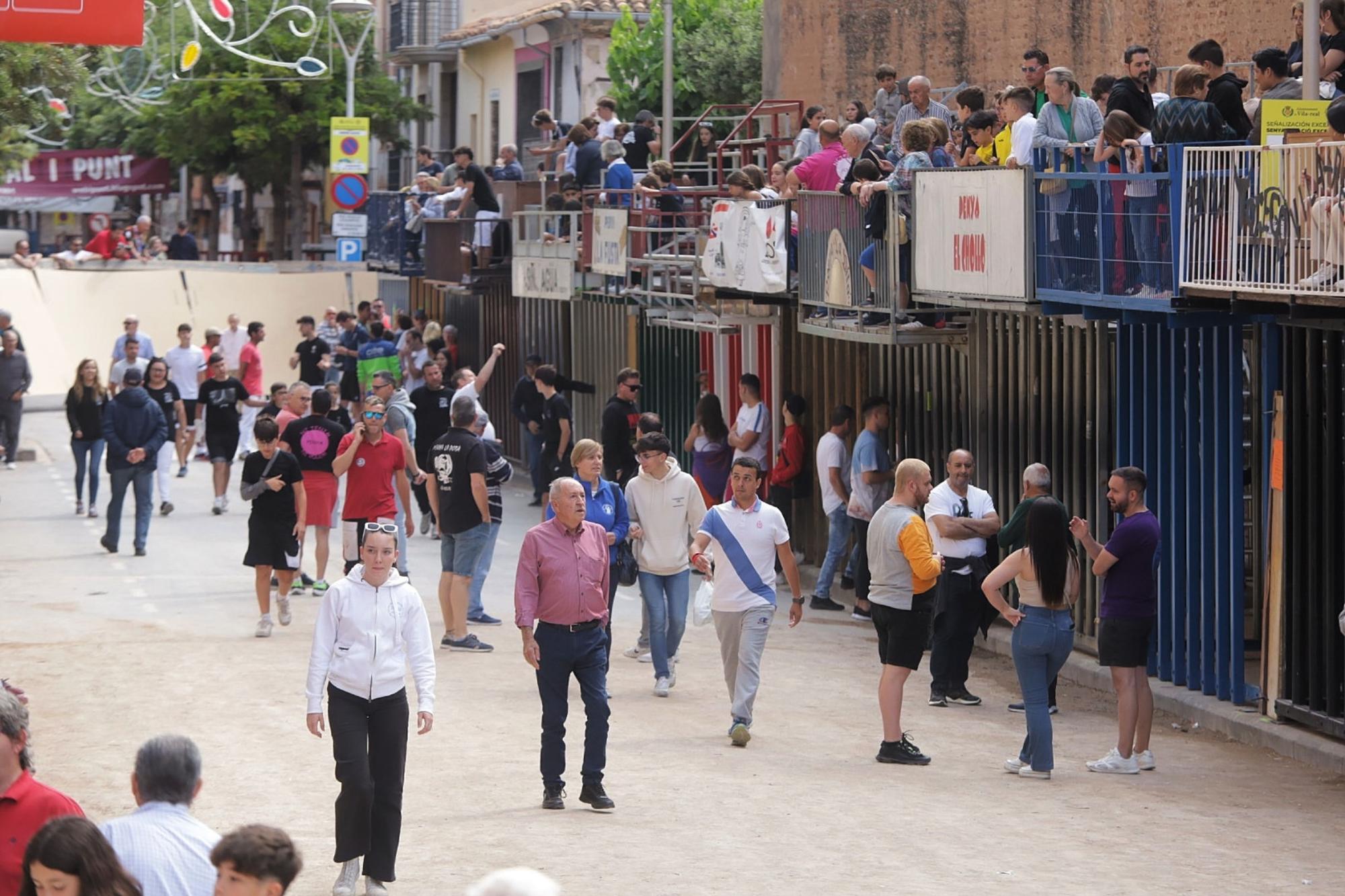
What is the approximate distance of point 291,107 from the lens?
52781mm

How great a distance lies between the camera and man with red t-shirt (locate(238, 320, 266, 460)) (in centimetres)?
2838

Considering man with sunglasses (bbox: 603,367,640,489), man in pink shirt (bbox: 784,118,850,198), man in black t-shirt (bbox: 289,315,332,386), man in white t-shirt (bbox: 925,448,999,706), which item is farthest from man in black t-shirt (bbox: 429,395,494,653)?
man in black t-shirt (bbox: 289,315,332,386)

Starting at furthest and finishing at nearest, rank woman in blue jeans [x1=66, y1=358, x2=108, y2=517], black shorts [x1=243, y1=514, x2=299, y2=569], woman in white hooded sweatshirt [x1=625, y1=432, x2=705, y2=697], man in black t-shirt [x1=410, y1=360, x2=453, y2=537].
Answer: woman in blue jeans [x1=66, y1=358, x2=108, y2=517] < man in black t-shirt [x1=410, y1=360, x2=453, y2=537] < black shorts [x1=243, y1=514, x2=299, y2=569] < woman in white hooded sweatshirt [x1=625, y1=432, x2=705, y2=697]

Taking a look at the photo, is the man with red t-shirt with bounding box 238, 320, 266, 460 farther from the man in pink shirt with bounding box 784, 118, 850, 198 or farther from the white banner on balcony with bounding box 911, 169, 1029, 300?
the white banner on balcony with bounding box 911, 169, 1029, 300

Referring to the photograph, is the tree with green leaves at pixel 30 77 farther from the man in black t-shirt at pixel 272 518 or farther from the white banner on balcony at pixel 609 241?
the man in black t-shirt at pixel 272 518

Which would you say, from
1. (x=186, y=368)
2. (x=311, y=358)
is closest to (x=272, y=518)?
(x=186, y=368)

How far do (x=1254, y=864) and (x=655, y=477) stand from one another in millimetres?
5238

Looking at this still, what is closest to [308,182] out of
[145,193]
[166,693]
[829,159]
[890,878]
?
[145,193]

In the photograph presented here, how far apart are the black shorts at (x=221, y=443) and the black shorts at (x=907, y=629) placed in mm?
13745

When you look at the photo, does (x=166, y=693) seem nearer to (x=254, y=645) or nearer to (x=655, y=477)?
(x=254, y=645)

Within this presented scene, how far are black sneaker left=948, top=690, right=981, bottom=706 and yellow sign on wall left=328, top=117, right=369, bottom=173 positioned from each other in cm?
2395

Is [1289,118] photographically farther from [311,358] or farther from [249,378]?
[311,358]

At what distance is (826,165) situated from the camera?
18.9 meters

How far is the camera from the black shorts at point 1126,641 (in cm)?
1146
